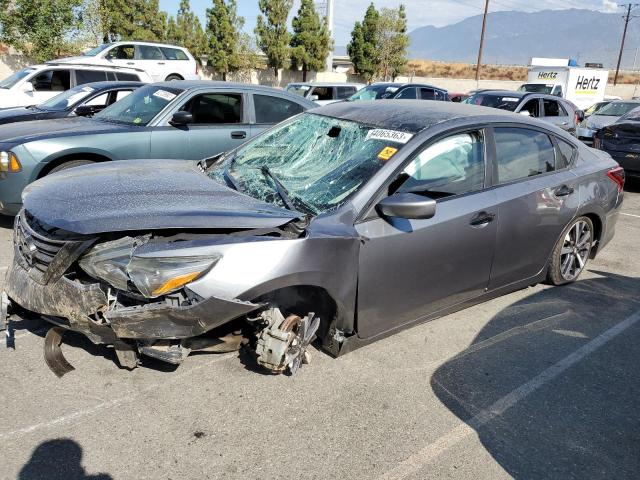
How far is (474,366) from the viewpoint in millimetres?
3479

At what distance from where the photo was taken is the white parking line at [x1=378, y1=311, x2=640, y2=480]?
8.38 feet

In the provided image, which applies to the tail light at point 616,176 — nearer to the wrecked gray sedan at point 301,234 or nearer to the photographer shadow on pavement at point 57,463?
the wrecked gray sedan at point 301,234

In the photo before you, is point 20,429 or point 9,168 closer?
point 20,429

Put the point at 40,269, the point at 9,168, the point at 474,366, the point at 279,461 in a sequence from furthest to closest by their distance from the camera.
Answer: the point at 9,168 → the point at 474,366 → the point at 40,269 → the point at 279,461

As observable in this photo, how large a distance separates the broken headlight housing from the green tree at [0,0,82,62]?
24091mm

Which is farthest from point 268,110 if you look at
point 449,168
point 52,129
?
point 449,168

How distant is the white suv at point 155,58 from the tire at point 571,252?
1603 centimetres

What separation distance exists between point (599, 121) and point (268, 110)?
13.0m

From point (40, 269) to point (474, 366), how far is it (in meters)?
2.69

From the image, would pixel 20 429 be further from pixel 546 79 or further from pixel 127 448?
pixel 546 79

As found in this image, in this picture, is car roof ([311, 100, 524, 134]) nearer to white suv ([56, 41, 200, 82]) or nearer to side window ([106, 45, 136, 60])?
white suv ([56, 41, 200, 82])

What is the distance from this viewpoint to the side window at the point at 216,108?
645 cm

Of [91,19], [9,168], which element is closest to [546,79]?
[91,19]

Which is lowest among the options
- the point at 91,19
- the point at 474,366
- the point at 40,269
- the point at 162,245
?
the point at 474,366
